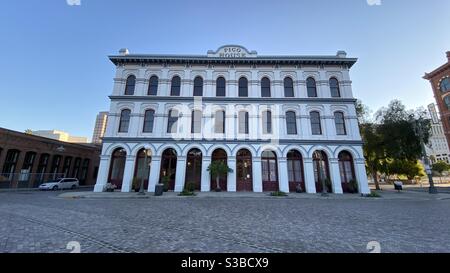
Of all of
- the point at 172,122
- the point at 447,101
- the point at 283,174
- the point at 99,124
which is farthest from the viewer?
the point at 99,124

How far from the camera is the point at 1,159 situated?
19641 mm

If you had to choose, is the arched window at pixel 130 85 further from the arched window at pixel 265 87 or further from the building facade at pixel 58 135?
the building facade at pixel 58 135

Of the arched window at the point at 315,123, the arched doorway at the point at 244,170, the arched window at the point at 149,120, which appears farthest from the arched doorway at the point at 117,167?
the arched window at the point at 315,123

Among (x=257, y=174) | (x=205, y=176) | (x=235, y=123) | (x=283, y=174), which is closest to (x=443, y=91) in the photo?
(x=283, y=174)

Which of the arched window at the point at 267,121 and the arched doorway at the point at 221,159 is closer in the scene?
the arched doorway at the point at 221,159

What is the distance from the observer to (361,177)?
16.5m

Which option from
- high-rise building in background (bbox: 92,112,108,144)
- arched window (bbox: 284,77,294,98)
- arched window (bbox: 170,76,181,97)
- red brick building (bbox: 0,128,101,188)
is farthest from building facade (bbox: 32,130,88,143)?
arched window (bbox: 284,77,294,98)

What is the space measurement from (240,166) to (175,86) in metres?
10.8

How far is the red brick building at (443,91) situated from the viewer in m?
28.3

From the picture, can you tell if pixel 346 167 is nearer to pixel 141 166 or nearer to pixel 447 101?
pixel 141 166

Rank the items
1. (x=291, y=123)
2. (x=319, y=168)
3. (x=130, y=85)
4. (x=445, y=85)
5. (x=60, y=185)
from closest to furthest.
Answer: (x=319, y=168)
(x=291, y=123)
(x=130, y=85)
(x=60, y=185)
(x=445, y=85)

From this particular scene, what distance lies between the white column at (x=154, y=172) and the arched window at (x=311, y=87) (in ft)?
55.0

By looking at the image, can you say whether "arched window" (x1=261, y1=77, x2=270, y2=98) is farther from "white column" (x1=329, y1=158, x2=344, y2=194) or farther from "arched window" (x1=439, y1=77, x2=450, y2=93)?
"arched window" (x1=439, y1=77, x2=450, y2=93)
